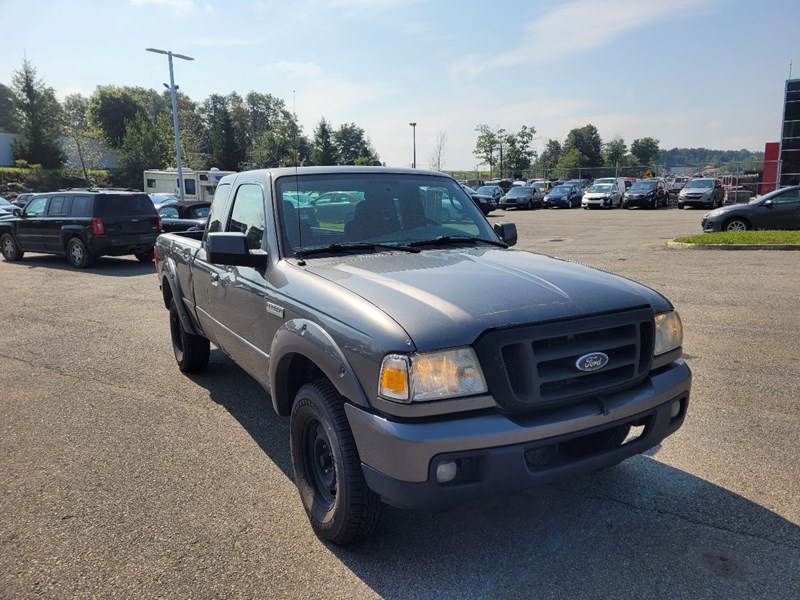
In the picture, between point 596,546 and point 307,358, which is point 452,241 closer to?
point 307,358

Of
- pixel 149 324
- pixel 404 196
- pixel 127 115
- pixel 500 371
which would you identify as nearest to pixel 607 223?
pixel 149 324

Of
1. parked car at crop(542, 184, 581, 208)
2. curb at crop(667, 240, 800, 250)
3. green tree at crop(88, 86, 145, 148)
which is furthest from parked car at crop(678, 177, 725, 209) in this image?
green tree at crop(88, 86, 145, 148)

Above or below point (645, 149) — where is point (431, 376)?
below

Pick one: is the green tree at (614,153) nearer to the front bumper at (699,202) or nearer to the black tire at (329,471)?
the front bumper at (699,202)

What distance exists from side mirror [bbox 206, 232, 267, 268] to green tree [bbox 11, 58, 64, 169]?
6374 centimetres

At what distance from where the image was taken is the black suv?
546 inches

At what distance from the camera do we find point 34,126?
187 feet

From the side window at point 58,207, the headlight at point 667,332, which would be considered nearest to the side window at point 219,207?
the headlight at point 667,332

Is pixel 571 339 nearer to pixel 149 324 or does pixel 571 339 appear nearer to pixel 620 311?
pixel 620 311

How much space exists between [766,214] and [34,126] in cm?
6256

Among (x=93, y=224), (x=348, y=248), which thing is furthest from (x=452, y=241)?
(x=93, y=224)

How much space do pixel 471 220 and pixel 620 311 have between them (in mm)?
1755

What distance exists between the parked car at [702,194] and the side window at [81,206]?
30.6 meters

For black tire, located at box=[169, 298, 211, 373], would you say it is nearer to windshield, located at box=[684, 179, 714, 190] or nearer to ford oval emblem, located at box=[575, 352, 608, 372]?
ford oval emblem, located at box=[575, 352, 608, 372]
